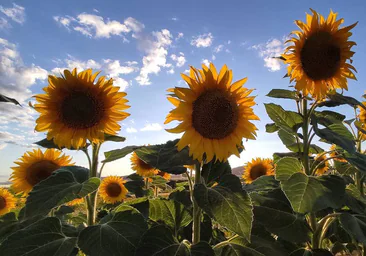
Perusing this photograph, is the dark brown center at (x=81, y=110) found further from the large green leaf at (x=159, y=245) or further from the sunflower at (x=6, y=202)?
the sunflower at (x=6, y=202)

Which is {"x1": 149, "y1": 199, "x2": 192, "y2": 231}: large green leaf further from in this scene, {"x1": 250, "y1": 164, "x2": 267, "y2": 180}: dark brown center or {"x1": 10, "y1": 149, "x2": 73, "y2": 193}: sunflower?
{"x1": 250, "y1": 164, "x2": 267, "y2": 180}: dark brown center

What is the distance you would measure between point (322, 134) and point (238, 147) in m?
0.68

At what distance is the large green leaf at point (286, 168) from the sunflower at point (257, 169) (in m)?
2.96

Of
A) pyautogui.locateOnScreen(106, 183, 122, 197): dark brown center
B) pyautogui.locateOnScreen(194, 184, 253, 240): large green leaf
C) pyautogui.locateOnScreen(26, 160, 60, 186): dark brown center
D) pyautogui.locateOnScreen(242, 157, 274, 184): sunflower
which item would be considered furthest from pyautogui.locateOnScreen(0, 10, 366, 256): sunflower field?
pyautogui.locateOnScreen(106, 183, 122, 197): dark brown center

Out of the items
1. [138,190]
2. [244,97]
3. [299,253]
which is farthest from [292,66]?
[138,190]

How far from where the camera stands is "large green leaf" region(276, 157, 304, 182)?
93.0 inches

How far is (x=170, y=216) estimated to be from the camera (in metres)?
2.27

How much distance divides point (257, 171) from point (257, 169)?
0.13ft

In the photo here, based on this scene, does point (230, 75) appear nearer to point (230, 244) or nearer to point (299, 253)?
point (230, 244)

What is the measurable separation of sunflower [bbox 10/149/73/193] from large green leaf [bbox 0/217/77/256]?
4.39ft

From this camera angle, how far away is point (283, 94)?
285 centimetres

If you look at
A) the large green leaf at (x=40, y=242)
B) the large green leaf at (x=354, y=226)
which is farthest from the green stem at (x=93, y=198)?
the large green leaf at (x=354, y=226)

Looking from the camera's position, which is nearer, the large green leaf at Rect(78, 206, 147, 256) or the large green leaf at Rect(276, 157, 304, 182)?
the large green leaf at Rect(78, 206, 147, 256)

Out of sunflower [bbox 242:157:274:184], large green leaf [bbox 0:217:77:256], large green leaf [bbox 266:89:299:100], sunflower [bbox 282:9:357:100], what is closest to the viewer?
large green leaf [bbox 0:217:77:256]
